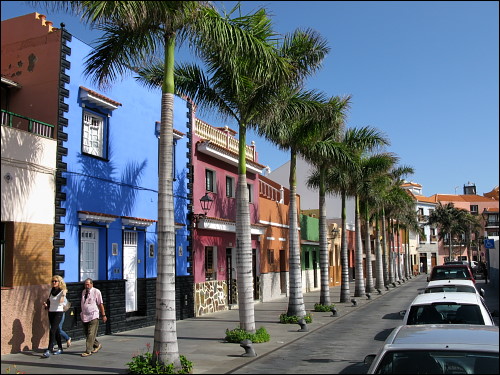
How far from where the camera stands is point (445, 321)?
9.68 metres

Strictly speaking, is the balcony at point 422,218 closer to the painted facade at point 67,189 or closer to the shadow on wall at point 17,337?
the painted facade at point 67,189

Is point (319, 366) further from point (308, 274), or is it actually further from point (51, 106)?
point (308, 274)

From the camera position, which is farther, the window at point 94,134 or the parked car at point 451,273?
the parked car at point 451,273

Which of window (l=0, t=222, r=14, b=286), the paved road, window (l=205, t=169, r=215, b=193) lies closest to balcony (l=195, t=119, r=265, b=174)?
window (l=205, t=169, r=215, b=193)

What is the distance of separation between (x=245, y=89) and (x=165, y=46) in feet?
14.1

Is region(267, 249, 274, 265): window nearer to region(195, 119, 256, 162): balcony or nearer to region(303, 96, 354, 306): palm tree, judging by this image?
region(195, 119, 256, 162): balcony

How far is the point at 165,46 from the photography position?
423 inches

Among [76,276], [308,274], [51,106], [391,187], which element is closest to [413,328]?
[76,276]

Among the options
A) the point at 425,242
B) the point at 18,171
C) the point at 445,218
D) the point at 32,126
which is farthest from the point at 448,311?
the point at 425,242

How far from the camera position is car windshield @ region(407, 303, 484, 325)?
945 cm

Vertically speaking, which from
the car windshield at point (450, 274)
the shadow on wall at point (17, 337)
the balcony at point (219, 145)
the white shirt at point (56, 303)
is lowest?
the shadow on wall at point (17, 337)

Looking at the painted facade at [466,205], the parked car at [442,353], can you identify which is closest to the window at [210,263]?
the parked car at [442,353]

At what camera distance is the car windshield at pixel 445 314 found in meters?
9.45

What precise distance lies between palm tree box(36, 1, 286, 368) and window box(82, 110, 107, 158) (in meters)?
2.96
